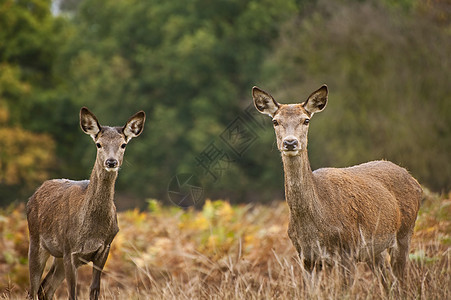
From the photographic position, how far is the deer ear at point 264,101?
765 centimetres

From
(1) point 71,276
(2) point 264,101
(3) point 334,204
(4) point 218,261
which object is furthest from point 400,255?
(1) point 71,276

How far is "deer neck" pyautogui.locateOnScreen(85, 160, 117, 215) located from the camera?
24.5ft

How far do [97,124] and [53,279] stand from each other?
2.02 metres

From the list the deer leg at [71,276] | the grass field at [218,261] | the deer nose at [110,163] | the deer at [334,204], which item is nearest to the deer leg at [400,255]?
the deer at [334,204]

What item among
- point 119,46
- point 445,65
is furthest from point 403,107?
point 119,46

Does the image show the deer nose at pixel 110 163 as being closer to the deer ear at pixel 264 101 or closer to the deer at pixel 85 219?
the deer at pixel 85 219

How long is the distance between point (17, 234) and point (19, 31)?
25.1 m

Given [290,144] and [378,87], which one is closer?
[290,144]

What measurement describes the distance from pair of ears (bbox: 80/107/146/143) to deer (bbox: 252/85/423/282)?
1.36m

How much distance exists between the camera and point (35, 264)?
8.10 meters

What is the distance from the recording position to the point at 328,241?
7082 millimetres

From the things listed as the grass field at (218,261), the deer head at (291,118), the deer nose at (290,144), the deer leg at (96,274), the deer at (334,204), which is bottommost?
the grass field at (218,261)

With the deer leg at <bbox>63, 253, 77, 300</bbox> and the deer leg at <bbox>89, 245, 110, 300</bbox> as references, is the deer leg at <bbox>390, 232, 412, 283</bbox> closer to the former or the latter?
the deer leg at <bbox>89, 245, 110, 300</bbox>

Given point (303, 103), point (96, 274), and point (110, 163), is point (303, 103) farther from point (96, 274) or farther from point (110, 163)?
point (96, 274)
